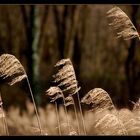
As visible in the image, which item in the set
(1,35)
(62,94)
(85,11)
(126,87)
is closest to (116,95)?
(126,87)

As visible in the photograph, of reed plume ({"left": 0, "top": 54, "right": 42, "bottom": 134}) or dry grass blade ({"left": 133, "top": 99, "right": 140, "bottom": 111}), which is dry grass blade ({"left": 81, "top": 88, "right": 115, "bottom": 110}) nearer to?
dry grass blade ({"left": 133, "top": 99, "right": 140, "bottom": 111})

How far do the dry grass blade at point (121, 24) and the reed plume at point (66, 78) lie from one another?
54 centimetres

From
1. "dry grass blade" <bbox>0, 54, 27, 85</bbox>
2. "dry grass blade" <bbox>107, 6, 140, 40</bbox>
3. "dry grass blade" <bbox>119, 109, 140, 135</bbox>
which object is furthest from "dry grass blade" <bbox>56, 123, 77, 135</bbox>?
"dry grass blade" <bbox>107, 6, 140, 40</bbox>

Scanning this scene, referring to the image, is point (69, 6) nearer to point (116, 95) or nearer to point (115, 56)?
point (115, 56)

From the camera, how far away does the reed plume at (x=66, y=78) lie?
15.1 ft

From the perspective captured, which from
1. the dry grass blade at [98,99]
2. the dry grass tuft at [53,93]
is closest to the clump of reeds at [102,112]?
the dry grass blade at [98,99]

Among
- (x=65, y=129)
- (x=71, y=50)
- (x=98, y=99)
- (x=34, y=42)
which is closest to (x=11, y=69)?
(x=34, y=42)

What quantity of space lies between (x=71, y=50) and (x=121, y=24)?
0.53 meters

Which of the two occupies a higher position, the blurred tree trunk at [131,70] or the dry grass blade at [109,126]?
the blurred tree trunk at [131,70]

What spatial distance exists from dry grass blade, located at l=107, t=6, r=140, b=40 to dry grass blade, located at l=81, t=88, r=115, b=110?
562mm

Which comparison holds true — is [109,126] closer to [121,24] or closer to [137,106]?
[137,106]

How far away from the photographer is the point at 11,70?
461 centimetres

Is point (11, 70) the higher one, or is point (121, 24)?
point (121, 24)

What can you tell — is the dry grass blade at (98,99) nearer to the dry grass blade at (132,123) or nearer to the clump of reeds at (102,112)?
the clump of reeds at (102,112)
